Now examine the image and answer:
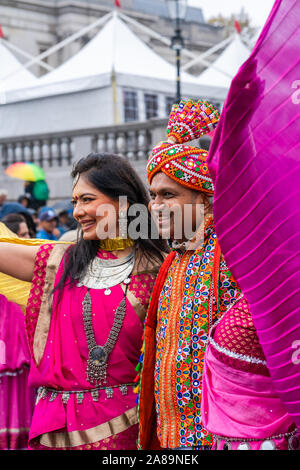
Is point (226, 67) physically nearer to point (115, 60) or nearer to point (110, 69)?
point (115, 60)

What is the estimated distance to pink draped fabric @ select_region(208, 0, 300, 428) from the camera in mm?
2186

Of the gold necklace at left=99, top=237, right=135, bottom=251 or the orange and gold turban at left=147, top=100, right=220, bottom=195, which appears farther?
the gold necklace at left=99, top=237, right=135, bottom=251

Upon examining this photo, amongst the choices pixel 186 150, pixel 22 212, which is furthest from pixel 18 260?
pixel 22 212

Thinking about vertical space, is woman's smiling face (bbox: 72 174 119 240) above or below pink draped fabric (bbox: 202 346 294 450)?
above

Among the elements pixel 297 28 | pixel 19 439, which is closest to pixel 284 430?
pixel 297 28

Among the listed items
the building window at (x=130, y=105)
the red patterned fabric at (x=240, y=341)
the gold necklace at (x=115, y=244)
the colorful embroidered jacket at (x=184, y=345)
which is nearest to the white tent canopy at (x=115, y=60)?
the building window at (x=130, y=105)

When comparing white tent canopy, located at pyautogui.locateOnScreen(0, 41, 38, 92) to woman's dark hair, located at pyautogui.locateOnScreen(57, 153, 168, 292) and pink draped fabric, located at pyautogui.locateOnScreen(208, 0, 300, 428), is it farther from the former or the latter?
pink draped fabric, located at pyautogui.locateOnScreen(208, 0, 300, 428)

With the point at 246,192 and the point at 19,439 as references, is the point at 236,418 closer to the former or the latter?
the point at 246,192

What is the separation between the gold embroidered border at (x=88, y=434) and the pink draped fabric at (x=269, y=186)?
140 centimetres

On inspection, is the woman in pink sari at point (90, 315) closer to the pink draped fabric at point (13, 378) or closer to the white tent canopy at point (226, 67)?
the pink draped fabric at point (13, 378)

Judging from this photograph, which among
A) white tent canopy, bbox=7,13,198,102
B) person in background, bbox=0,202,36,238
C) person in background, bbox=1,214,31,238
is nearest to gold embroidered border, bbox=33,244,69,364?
person in background, bbox=1,214,31,238

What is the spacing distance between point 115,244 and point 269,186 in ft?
5.41

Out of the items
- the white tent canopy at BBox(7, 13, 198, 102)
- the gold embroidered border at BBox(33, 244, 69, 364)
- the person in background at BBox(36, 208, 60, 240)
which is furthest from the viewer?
the white tent canopy at BBox(7, 13, 198, 102)

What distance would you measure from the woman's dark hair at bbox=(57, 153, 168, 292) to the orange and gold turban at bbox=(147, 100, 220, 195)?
49cm
